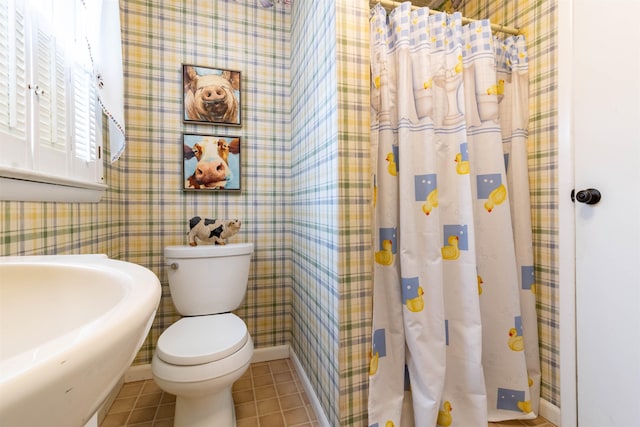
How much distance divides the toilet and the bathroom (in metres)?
0.25

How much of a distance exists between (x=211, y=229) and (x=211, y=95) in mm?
789

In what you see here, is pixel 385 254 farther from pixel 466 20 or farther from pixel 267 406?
pixel 466 20

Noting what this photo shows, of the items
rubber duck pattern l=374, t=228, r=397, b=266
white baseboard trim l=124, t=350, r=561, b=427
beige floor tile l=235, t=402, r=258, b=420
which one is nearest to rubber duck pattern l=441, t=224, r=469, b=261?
rubber duck pattern l=374, t=228, r=397, b=266

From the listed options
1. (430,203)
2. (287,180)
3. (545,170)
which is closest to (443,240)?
(430,203)

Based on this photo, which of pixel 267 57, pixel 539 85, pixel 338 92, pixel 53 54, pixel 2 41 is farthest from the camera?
pixel 267 57

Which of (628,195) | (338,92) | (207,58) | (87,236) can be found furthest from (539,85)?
(87,236)

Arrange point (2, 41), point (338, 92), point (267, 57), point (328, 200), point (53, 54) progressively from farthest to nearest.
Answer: point (267, 57) → point (328, 200) → point (338, 92) → point (53, 54) → point (2, 41)

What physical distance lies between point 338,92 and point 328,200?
42cm

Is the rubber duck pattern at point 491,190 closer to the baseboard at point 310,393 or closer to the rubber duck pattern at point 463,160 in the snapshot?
the rubber duck pattern at point 463,160

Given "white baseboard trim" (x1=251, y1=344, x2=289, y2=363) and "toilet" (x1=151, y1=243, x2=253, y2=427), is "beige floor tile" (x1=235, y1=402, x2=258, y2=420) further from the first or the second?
"white baseboard trim" (x1=251, y1=344, x2=289, y2=363)

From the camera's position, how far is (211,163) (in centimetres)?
175

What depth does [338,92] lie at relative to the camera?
1.14 meters

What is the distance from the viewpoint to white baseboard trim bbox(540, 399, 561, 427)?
1273mm

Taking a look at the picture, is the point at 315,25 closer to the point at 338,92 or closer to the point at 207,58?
the point at 338,92
